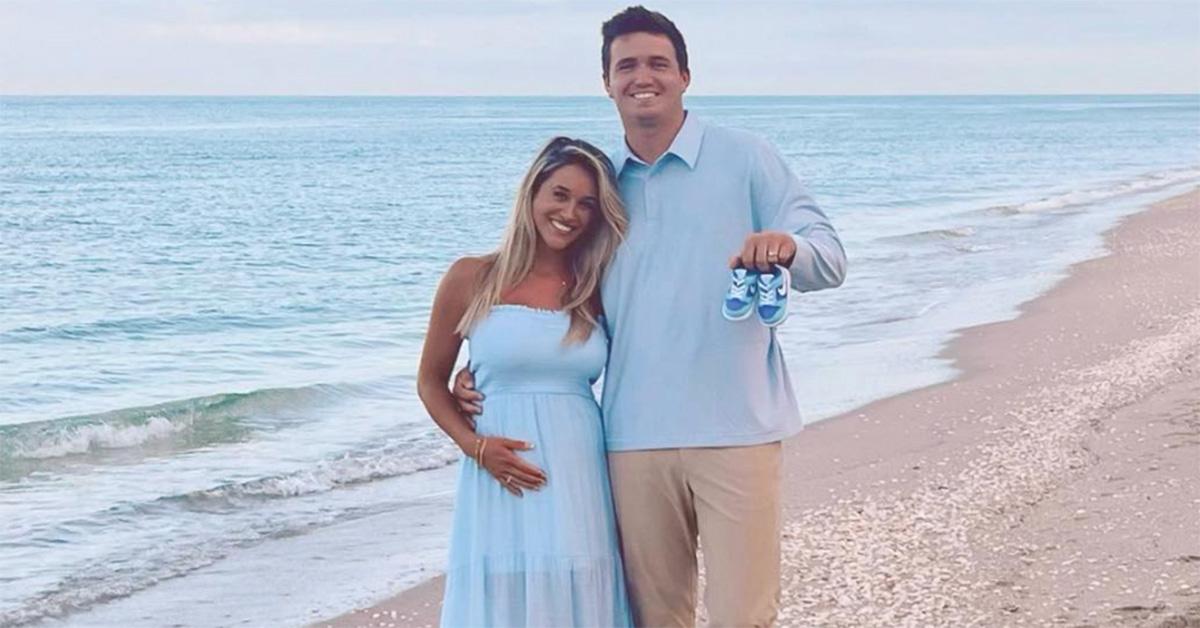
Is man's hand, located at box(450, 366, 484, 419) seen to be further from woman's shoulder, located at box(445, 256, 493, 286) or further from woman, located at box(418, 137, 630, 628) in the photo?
woman's shoulder, located at box(445, 256, 493, 286)

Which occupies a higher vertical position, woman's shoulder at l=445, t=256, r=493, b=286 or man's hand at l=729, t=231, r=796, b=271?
man's hand at l=729, t=231, r=796, b=271

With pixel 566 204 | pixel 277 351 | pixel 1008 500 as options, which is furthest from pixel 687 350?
pixel 277 351

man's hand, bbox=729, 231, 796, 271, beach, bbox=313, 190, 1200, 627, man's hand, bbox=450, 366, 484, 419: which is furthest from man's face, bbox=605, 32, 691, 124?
beach, bbox=313, 190, 1200, 627

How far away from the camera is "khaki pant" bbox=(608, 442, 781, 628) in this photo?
12.6ft

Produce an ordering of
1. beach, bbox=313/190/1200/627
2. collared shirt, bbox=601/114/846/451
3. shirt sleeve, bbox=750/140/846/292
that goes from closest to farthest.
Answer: shirt sleeve, bbox=750/140/846/292, collared shirt, bbox=601/114/846/451, beach, bbox=313/190/1200/627

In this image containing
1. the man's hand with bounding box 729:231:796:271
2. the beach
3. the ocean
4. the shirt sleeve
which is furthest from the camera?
the ocean

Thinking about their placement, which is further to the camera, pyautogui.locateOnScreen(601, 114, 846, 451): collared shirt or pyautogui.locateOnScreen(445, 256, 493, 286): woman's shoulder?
pyautogui.locateOnScreen(445, 256, 493, 286): woman's shoulder

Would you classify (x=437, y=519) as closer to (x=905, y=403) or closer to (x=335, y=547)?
(x=335, y=547)

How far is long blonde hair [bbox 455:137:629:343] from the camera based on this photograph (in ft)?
12.6

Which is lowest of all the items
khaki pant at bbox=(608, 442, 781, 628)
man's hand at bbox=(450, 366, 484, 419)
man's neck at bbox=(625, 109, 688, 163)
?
khaki pant at bbox=(608, 442, 781, 628)

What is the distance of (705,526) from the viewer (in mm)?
3881

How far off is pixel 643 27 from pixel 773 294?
0.78m

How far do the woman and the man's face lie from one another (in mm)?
157

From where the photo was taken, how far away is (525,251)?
391 centimetres
